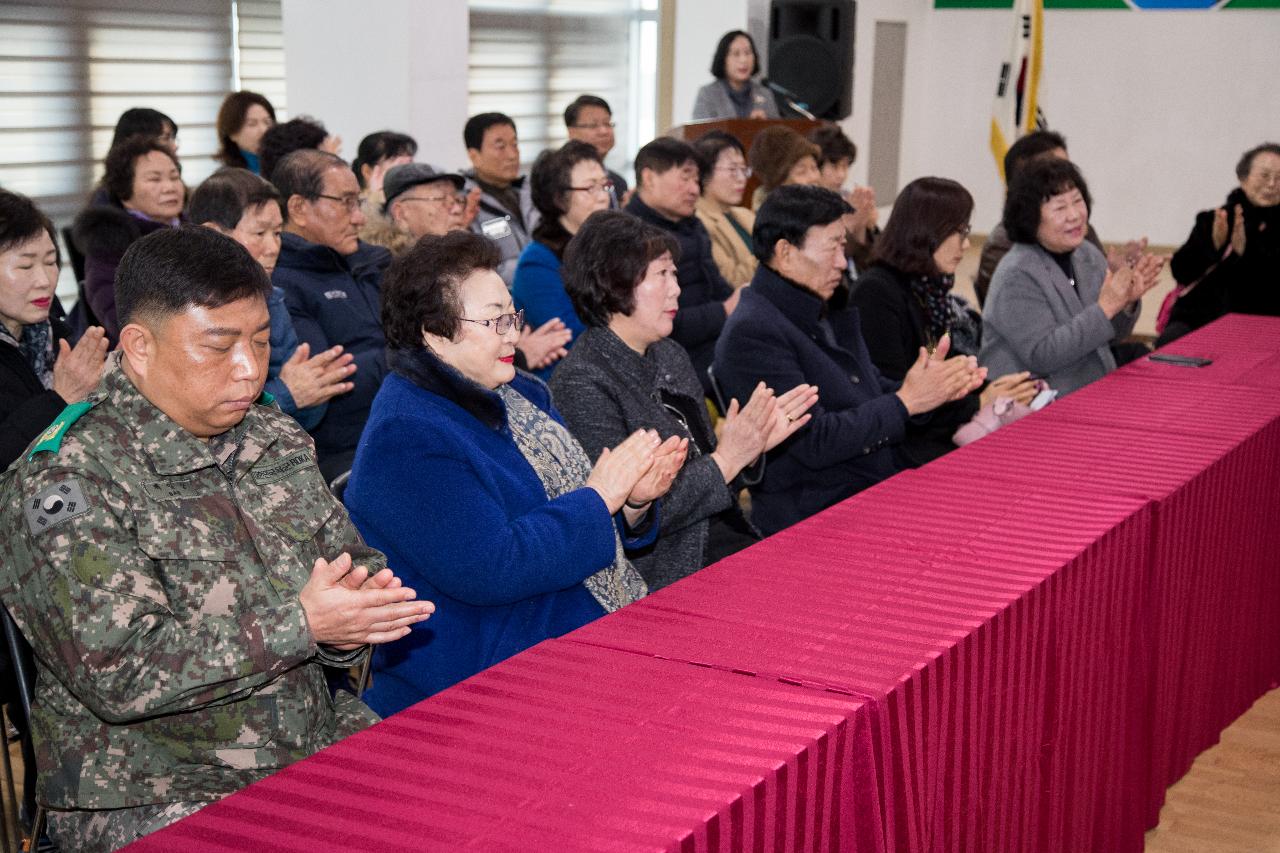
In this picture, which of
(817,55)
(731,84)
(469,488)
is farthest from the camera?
(817,55)

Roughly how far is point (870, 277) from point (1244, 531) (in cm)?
132

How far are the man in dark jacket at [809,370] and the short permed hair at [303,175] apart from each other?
127 cm

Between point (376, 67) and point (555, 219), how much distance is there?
2.44 m

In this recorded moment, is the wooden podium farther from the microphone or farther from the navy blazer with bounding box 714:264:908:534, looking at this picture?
the navy blazer with bounding box 714:264:908:534

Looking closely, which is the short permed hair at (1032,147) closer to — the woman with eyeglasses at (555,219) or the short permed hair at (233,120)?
the woman with eyeglasses at (555,219)

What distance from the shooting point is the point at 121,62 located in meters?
6.16

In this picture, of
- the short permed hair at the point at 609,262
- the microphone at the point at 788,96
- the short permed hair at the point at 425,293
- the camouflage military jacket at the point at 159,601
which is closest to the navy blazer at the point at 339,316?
the short permed hair at the point at 609,262

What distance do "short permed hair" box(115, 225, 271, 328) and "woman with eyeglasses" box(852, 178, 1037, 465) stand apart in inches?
95.6

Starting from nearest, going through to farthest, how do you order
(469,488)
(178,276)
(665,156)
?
1. (178,276)
2. (469,488)
3. (665,156)

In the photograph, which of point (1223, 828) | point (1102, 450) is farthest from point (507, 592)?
point (1223, 828)

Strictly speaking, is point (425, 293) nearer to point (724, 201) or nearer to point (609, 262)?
point (609, 262)

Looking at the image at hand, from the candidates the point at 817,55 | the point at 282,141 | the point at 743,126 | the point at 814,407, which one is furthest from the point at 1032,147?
the point at 817,55

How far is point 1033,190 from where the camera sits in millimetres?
4234

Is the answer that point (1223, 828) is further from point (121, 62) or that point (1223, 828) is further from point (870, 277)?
point (121, 62)
